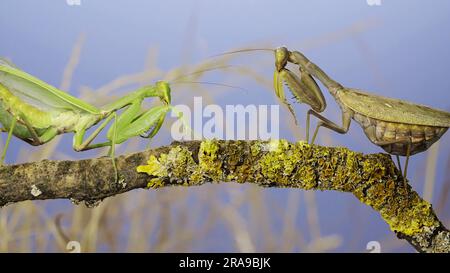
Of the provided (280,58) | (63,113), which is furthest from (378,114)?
(63,113)

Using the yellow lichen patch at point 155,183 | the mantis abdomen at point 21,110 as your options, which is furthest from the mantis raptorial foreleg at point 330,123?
the mantis abdomen at point 21,110

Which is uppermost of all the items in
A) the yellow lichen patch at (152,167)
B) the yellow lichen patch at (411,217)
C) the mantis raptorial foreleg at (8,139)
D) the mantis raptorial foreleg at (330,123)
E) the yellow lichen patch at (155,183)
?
the mantis raptorial foreleg at (330,123)

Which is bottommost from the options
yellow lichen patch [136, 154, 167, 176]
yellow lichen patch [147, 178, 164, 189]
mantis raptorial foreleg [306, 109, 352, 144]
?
yellow lichen patch [147, 178, 164, 189]

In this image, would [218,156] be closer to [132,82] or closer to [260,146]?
[260,146]

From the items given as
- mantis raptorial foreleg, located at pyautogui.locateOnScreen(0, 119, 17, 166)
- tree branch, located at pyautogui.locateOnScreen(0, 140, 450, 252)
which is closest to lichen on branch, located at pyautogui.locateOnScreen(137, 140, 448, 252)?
tree branch, located at pyautogui.locateOnScreen(0, 140, 450, 252)

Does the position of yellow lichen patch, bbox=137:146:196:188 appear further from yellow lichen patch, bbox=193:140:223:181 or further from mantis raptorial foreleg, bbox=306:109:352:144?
mantis raptorial foreleg, bbox=306:109:352:144

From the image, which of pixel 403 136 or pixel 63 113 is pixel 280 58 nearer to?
pixel 403 136

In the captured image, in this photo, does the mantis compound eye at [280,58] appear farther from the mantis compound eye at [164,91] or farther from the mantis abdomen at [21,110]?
the mantis abdomen at [21,110]
